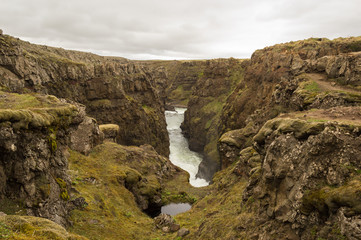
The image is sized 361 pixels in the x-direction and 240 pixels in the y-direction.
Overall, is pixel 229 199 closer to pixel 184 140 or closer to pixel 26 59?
pixel 26 59

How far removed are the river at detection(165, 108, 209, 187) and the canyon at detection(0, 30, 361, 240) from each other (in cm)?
566

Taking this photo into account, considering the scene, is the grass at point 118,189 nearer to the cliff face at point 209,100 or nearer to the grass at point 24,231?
the grass at point 24,231

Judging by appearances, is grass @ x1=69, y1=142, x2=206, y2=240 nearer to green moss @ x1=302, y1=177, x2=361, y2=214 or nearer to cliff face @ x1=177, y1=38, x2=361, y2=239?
cliff face @ x1=177, y1=38, x2=361, y2=239

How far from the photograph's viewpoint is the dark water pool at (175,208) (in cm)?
5103

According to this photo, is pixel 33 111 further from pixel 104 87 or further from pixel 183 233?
pixel 104 87

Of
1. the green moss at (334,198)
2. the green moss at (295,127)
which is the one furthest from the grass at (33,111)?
the green moss at (334,198)

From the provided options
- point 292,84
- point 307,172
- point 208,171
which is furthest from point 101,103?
point 307,172

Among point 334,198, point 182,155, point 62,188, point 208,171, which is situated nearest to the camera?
point 334,198

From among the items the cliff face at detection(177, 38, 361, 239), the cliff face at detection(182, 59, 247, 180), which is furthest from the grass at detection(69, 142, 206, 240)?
the cliff face at detection(182, 59, 247, 180)

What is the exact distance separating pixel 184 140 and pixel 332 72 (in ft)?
315

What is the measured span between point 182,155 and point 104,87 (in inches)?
1758

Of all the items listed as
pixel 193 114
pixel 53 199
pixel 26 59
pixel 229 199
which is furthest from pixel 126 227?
pixel 193 114

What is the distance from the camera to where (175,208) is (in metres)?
51.9

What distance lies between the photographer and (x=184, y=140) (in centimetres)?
12762
